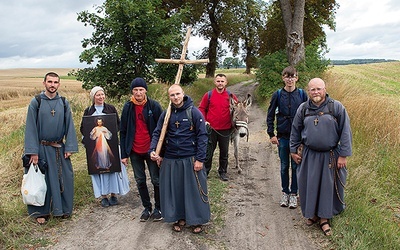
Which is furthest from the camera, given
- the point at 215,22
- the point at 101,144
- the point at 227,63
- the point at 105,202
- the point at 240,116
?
the point at 227,63

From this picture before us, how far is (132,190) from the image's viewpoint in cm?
725

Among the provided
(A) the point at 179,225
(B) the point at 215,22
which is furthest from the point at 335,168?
(B) the point at 215,22

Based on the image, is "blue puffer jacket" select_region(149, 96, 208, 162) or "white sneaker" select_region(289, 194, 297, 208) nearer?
"blue puffer jacket" select_region(149, 96, 208, 162)

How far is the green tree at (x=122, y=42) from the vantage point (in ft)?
42.0

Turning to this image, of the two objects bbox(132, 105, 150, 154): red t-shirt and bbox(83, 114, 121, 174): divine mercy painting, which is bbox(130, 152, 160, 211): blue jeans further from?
bbox(83, 114, 121, 174): divine mercy painting

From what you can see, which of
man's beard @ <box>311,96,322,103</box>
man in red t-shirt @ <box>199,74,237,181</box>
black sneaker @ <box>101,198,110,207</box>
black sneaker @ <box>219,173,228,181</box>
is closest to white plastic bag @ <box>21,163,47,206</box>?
black sneaker @ <box>101,198,110,207</box>

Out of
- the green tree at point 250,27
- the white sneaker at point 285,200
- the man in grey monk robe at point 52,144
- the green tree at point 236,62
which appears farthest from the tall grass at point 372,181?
the green tree at point 236,62

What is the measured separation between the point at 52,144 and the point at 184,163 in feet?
6.84

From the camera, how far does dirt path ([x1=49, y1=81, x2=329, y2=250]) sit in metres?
4.93

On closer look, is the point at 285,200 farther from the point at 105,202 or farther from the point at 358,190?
the point at 105,202

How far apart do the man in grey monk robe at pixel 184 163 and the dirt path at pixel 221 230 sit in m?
0.34

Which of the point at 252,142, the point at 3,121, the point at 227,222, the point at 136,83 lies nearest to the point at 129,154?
the point at 136,83

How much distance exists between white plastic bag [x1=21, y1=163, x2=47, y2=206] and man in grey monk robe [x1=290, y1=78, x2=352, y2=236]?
3.76m

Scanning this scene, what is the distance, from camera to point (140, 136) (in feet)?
18.0
